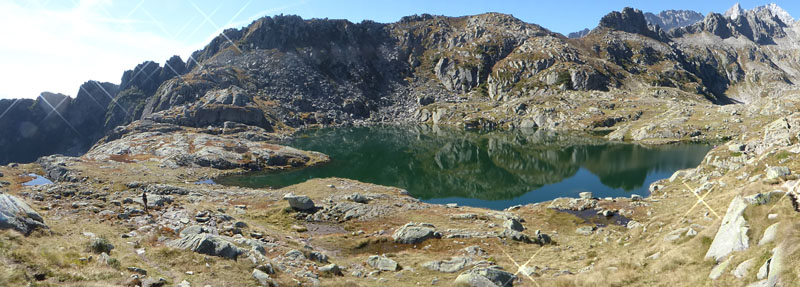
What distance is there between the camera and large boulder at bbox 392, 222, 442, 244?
1508 inches

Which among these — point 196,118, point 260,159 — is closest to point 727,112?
point 260,159

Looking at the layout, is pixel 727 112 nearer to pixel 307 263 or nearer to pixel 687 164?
pixel 687 164

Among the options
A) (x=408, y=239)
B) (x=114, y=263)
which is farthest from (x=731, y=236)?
(x=114, y=263)

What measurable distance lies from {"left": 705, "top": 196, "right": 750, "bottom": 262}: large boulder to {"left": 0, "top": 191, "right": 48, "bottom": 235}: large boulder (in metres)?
37.4

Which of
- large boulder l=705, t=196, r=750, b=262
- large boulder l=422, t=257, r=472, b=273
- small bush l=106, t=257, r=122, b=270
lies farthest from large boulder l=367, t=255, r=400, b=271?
large boulder l=705, t=196, r=750, b=262

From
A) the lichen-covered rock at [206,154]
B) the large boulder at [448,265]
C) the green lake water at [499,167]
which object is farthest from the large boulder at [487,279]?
the lichen-covered rock at [206,154]

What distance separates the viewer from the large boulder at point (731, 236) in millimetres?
17062

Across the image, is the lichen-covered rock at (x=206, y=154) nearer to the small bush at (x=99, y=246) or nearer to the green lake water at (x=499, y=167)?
the green lake water at (x=499, y=167)

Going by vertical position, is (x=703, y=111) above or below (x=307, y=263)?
above

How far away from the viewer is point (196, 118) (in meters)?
195

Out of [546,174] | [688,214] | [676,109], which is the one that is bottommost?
[546,174]

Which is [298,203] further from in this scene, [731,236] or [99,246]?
[731,236]

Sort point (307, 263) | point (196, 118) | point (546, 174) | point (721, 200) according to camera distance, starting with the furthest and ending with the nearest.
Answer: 1. point (196, 118)
2. point (546, 174)
3. point (721, 200)
4. point (307, 263)

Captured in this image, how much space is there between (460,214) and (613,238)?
20.4 meters
